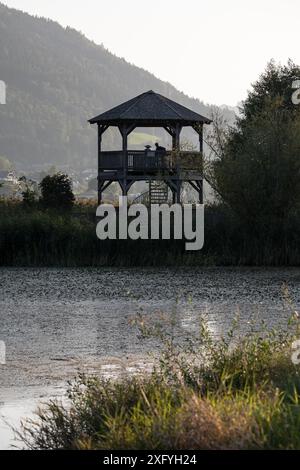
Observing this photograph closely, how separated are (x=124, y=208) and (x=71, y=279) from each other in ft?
33.4

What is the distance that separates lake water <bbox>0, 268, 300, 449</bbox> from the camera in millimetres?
13859

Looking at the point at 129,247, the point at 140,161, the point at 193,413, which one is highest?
the point at 140,161

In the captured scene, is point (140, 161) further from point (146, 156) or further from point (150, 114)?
point (150, 114)

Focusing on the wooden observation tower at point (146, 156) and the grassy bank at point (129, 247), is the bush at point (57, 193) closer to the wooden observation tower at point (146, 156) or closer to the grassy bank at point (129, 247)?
the wooden observation tower at point (146, 156)

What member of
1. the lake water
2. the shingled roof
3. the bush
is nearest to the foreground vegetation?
the lake water

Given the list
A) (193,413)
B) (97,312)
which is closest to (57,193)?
(97,312)

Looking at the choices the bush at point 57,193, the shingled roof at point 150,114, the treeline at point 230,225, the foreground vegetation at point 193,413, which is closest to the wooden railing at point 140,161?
the shingled roof at point 150,114

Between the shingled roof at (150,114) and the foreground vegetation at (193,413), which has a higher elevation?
the shingled roof at (150,114)

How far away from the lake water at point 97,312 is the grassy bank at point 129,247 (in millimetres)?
1787

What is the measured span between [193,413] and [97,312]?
1364 cm

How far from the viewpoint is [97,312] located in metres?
22.0

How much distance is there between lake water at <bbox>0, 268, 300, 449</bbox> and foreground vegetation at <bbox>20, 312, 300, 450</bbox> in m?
0.75

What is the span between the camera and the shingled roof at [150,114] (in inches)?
1892
